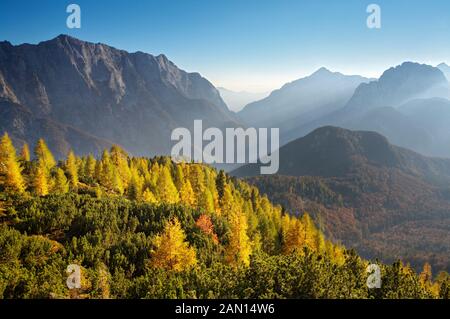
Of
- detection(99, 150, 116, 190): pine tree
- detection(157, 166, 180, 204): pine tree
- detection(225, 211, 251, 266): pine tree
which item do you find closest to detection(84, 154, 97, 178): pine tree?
detection(99, 150, 116, 190): pine tree

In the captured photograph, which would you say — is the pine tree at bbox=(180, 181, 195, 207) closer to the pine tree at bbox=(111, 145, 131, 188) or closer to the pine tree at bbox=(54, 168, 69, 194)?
the pine tree at bbox=(111, 145, 131, 188)

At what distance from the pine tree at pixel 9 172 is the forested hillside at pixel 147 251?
167 mm

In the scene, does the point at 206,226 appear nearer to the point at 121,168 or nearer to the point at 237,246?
the point at 237,246

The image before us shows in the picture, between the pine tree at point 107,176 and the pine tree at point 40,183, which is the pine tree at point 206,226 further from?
the pine tree at point 107,176

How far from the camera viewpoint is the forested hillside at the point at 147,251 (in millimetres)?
19312

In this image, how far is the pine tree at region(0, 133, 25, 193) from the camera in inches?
2199

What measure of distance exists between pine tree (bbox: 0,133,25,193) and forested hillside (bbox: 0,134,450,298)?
0.55 feet

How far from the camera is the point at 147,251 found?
36719mm

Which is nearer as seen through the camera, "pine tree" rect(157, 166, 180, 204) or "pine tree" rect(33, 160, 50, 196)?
"pine tree" rect(33, 160, 50, 196)

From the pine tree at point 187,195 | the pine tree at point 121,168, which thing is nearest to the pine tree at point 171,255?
the pine tree at point 187,195

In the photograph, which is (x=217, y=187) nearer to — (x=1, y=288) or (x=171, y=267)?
(x=171, y=267)

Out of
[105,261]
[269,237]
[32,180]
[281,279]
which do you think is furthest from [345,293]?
[32,180]
